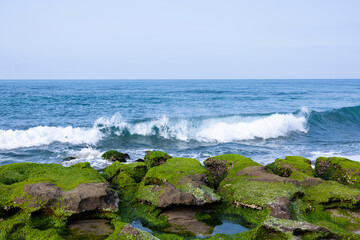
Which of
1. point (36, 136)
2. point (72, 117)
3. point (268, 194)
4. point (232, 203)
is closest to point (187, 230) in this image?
point (232, 203)

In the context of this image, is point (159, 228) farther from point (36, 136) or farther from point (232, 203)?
point (36, 136)

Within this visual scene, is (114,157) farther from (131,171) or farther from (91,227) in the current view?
(91,227)

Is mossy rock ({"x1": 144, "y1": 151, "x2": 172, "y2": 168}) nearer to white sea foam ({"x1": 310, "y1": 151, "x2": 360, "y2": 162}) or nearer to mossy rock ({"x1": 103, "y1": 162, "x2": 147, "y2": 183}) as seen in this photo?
mossy rock ({"x1": 103, "y1": 162, "x2": 147, "y2": 183})

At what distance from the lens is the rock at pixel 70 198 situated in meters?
7.90

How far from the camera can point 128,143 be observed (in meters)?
21.9

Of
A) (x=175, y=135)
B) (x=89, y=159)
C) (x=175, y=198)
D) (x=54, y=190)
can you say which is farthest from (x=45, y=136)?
(x=175, y=198)

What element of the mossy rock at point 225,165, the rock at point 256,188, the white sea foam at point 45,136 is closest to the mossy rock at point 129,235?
the rock at point 256,188

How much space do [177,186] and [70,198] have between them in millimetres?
3233

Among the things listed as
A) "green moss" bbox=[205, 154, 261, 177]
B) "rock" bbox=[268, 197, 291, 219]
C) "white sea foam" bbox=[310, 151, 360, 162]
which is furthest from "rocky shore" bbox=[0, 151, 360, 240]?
"white sea foam" bbox=[310, 151, 360, 162]

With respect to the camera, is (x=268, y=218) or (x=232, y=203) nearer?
(x=268, y=218)

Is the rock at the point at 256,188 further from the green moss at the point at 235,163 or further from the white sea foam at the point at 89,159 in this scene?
the white sea foam at the point at 89,159

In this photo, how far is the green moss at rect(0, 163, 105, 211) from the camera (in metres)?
8.26

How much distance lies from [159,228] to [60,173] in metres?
4.38

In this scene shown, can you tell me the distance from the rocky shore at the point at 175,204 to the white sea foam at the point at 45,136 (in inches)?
431
